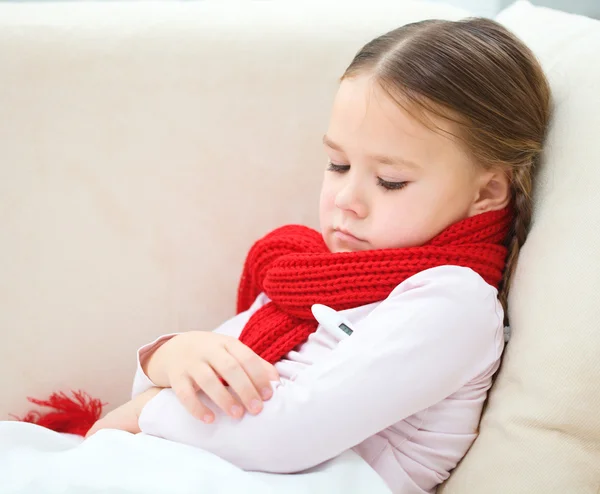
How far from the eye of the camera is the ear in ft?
2.98

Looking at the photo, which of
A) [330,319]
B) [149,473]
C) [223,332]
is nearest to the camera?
[149,473]

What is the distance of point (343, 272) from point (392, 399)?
7.1 inches

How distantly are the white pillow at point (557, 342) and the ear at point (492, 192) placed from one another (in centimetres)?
4

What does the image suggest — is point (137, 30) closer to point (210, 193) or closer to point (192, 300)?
point (210, 193)

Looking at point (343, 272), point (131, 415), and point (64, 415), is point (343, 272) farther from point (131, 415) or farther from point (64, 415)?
point (64, 415)

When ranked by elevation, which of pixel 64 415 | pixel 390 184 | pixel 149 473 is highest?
pixel 390 184

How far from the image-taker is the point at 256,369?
2.62 ft

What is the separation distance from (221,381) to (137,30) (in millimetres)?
585

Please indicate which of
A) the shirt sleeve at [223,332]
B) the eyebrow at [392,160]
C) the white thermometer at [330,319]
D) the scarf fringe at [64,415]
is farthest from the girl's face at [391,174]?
the scarf fringe at [64,415]

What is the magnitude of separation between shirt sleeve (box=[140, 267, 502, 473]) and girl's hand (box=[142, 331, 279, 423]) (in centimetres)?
2

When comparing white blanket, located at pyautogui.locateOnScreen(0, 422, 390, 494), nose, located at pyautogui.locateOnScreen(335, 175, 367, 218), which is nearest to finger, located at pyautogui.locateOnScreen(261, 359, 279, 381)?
white blanket, located at pyautogui.locateOnScreen(0, 422, 390, 494)

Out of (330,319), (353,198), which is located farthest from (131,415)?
(353,198)

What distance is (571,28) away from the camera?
3.24 ft

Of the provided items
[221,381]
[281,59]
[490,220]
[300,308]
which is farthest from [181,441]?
[281,59]
